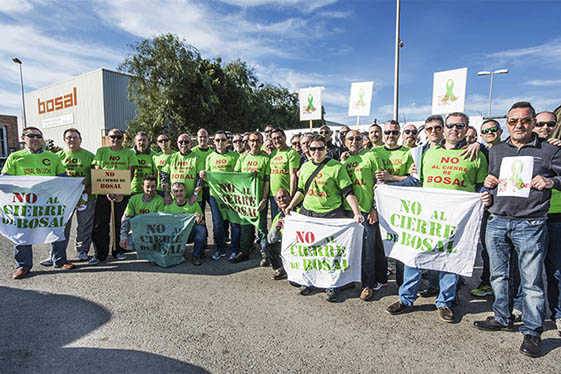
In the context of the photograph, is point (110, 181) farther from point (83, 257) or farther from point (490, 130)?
point (490, 130)

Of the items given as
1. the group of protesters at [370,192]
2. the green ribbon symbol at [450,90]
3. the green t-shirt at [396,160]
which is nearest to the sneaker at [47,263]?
the group of protesters at [370,192]

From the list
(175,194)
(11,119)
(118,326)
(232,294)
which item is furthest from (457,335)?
(11,119)

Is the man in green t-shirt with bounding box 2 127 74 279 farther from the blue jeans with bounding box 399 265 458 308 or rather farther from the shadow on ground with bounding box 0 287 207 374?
the blue jeans with bounding box 399 265 458 308

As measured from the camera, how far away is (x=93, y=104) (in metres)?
26.6

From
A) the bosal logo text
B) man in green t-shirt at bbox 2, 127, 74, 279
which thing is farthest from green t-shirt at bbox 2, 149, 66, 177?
the bosal logo text

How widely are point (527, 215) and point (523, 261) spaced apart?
0.44 m

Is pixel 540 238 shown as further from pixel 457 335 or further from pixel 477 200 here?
pixel 457 335

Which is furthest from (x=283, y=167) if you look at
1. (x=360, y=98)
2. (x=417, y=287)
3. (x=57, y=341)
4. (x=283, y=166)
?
(x=360, y=98)

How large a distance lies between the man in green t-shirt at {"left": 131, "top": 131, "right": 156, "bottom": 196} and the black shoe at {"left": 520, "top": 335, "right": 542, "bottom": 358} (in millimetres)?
5735

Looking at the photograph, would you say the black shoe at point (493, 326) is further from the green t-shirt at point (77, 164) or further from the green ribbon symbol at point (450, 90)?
the green ribbon symbol at point (450, 90)

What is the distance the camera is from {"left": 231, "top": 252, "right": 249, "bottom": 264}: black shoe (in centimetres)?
501

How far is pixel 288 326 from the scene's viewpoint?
10.3 feet

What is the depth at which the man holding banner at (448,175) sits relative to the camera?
126 inches

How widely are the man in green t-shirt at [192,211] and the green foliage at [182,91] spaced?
14385mm
